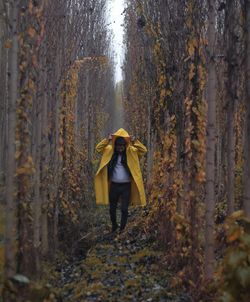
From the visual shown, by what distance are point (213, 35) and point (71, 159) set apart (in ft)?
20.7

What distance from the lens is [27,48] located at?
4.76 meters

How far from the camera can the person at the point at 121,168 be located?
344 inches

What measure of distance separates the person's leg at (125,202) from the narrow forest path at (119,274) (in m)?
0.32

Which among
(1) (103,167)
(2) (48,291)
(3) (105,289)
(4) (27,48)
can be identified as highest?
(4) (27,48)

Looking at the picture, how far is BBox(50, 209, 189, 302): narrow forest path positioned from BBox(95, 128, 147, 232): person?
697 millimetres

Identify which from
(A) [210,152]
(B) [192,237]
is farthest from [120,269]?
(A) [210,152]

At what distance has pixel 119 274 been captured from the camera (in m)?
6.13

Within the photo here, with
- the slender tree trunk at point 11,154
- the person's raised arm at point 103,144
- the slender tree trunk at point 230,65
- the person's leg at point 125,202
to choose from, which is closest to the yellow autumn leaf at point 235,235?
the slender tree trunk at point 230,65

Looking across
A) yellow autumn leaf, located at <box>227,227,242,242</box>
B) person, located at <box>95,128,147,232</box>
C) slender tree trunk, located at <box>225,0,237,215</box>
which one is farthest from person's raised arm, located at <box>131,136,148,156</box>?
yellow autumn leaf, located at <box>227,227,242,242</box>

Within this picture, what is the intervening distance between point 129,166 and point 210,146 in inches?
160

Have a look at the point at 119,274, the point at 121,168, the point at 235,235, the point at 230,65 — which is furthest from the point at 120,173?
the point at 235,235

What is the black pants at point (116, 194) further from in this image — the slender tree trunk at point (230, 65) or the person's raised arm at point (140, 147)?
the slender tree trunk at point (230, 65)

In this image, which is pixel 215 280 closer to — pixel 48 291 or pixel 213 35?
pixel 48 291

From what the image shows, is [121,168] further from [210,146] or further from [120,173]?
[210,146]
